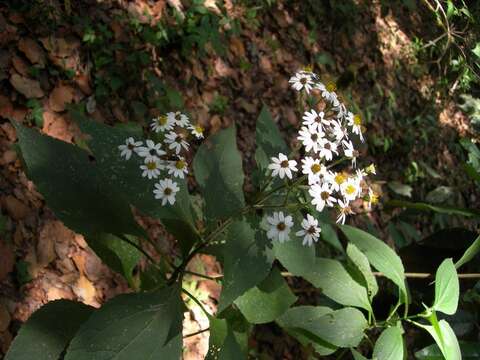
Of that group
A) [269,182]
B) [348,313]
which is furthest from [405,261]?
[269,182]

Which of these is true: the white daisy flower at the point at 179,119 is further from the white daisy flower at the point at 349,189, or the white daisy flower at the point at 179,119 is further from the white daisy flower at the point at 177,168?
the white daisy flower at the point at 349,189

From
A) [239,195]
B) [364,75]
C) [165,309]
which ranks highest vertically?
[239,195]

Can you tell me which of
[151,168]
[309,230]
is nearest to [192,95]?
[151,168]

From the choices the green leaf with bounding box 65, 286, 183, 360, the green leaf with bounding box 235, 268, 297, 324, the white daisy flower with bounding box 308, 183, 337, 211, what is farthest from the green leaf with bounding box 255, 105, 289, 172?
the green leaf with bounding box 65, 286, 183, 360

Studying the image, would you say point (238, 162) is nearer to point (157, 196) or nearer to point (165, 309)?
point (157, 196)

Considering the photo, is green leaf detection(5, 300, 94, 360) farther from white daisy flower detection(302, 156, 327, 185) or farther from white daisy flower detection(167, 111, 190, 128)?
white daisy flower detection(302, 156, 327, 185)
